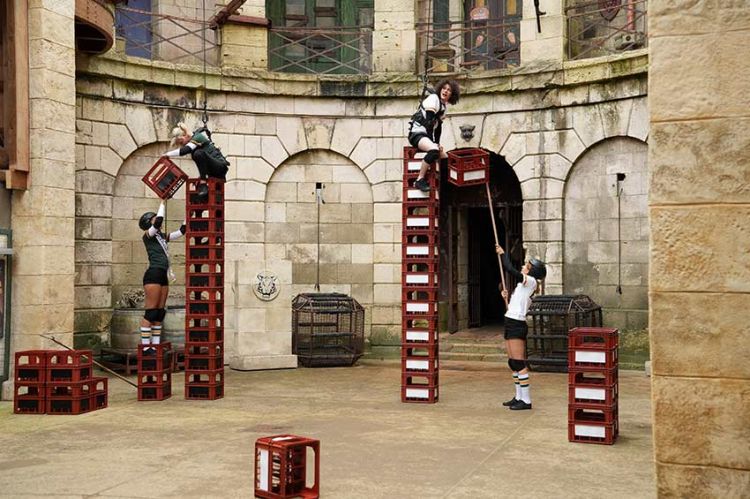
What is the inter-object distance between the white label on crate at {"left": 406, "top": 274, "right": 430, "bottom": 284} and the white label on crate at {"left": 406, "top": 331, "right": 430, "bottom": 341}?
712mm

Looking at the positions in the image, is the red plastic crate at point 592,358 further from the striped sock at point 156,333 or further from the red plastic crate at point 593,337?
the striped sock at point 156,333

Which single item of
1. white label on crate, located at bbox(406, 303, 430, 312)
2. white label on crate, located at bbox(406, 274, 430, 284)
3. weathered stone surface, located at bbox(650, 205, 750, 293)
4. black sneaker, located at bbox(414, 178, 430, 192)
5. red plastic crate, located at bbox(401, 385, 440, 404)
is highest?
black sneaker, located at bbox(414, 178, 430, 192)

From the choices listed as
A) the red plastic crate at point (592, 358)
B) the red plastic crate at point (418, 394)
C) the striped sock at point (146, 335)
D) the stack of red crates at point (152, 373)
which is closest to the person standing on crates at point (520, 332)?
the red plastic crate at point (418, 394)

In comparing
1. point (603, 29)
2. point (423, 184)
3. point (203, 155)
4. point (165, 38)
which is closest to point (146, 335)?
point (203, 155)

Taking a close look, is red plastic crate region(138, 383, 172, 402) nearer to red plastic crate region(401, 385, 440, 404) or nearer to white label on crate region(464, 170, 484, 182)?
red plastic crate region(401, 385, 440, 404)

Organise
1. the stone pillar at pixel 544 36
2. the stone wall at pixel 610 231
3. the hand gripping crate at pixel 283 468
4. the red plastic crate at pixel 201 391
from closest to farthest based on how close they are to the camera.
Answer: the hand gripping crate at pixel 283 468 < the red plastic crate at pixel 201 391 < the stone wall at pixel 610 231 < the stone pillar at pixel 544 36

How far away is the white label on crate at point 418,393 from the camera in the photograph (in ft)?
40.4

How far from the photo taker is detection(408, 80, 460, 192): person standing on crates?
12141 millimetres

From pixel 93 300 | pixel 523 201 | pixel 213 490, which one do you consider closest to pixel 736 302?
pixel 213 490

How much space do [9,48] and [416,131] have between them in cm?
600

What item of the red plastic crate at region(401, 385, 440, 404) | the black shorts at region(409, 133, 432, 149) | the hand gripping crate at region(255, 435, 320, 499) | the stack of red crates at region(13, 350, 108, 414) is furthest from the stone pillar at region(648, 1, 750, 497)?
the stack of red crates at region(13, 350, 108, 414)

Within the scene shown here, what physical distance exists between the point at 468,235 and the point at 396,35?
4824 mm

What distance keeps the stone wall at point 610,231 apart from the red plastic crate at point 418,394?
5.37m

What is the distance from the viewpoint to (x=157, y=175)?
1280cm
